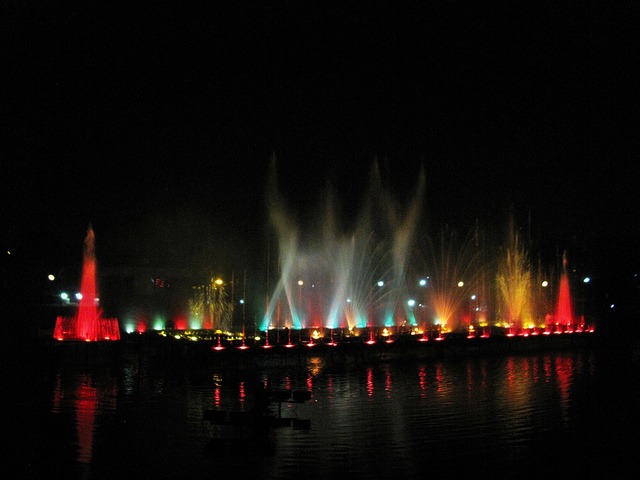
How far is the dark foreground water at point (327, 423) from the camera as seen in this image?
9891mm

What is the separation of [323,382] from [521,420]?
7339 millimetres

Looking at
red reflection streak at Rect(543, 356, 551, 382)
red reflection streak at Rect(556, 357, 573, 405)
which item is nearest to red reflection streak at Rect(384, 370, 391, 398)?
red reflection streak at Rect(556, 357, 573, 405)

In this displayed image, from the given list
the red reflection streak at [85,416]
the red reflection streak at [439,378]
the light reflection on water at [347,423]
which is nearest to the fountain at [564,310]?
the red reflection streak at [439,378]

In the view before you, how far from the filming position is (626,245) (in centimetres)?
5912

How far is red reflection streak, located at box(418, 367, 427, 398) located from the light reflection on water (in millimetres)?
59

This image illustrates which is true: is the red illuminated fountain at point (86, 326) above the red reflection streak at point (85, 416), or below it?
above

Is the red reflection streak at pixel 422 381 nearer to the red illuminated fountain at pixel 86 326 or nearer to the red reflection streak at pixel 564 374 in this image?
the red reflection streak at pixel 564 374

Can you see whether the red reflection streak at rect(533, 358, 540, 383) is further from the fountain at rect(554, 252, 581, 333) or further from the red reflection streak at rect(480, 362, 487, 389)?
the fountain at rect(554, 252, 581, 333)

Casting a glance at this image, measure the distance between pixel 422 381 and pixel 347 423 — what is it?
7.53 metres

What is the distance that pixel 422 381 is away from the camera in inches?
804

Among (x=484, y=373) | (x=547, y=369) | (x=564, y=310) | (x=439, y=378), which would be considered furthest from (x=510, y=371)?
(x=564, y=310)

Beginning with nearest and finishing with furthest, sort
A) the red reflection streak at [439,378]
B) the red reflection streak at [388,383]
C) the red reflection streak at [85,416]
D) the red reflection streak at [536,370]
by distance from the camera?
the red reflection streak at [85,416] < the red reflection streak at [388,383] < the red reflection streak at [439,378] < the red reflection streak at [536,370]

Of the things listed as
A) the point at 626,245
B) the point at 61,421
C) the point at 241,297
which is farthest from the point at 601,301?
the point at 61,421

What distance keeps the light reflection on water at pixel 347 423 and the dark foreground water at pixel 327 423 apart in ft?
0.10
